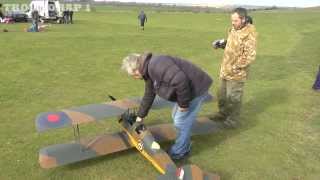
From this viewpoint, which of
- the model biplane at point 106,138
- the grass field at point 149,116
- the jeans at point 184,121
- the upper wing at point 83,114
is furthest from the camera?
the grass field at point 149,116

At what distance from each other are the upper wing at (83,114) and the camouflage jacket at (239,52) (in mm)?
1009

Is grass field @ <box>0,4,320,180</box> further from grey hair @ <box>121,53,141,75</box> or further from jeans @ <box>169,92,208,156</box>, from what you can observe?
grey hair @ <box>121,53,141,75</box>

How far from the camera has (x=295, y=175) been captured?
24.0 ft

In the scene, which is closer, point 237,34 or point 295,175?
point 295,175

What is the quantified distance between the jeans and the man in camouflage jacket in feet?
6.41

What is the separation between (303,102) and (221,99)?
152 inches

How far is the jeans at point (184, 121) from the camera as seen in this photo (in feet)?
23.2

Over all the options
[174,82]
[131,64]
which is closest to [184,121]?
[174,82]

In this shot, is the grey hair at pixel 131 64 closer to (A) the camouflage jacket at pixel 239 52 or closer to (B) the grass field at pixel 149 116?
(B) the grass field at pixel 149 116

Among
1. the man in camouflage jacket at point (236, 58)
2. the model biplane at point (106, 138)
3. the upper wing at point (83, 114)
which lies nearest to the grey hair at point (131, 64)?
the model biplane at point (106, 138)

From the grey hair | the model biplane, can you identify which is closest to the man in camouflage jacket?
the model biplane

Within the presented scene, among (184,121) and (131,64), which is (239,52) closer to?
(184,121)

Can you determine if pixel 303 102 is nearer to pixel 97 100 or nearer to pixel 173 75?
pixel 97 100

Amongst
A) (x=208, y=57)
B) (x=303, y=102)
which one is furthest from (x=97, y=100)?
(x=208, y=57)
